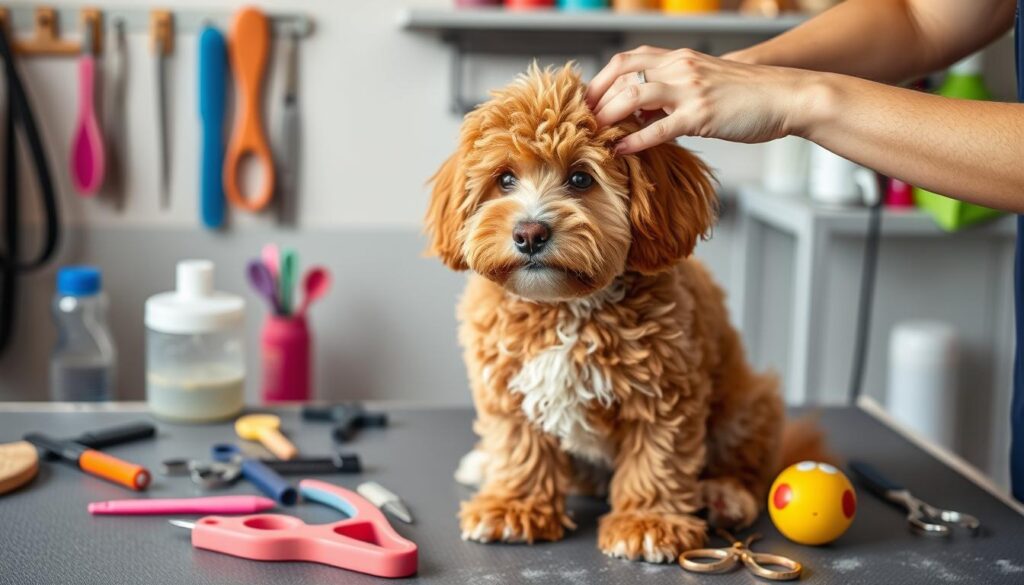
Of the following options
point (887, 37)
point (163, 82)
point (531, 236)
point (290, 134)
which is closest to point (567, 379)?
point (531, 236)

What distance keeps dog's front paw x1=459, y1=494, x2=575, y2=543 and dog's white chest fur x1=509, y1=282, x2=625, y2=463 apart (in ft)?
0.29

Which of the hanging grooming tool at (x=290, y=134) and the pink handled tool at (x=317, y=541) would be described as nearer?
the pink handled tool at (x=317, y=541)

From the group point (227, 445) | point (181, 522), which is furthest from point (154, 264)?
point (181, 522)

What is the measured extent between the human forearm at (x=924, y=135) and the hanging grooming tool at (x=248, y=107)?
143cm

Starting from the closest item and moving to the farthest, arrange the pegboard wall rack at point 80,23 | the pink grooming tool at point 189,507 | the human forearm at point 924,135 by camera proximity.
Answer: the human forearm at point 924,135 < the pink grooming tool at point 189,507 < the pegboard wall rack at point 80,23

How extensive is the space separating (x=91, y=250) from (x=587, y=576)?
1.53 meters

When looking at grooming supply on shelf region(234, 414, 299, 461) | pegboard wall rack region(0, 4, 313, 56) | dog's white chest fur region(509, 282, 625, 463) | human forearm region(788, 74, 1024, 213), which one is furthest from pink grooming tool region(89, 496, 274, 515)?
pegboard wall rack region(0, 4, 313, 56)

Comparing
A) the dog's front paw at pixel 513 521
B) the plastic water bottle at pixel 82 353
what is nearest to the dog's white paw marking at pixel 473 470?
the dog's front paw at pixel 513 521

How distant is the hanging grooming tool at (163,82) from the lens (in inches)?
84.8

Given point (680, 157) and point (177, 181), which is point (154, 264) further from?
point (680, 157)

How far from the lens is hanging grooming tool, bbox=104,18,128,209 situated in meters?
2.17

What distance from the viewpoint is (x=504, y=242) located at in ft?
3.33

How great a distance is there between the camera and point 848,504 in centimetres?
109

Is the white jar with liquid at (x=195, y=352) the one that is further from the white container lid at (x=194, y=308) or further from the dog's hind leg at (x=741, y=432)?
the dog's hind leg at (x=741, y=432)
